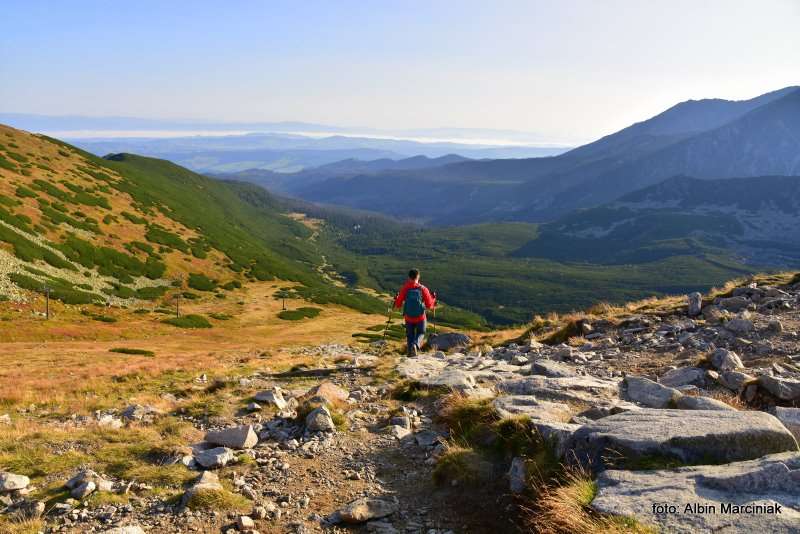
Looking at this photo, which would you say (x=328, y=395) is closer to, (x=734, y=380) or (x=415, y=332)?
(x=415, y=332)

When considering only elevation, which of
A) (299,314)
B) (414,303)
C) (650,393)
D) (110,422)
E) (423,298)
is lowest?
(299,314)

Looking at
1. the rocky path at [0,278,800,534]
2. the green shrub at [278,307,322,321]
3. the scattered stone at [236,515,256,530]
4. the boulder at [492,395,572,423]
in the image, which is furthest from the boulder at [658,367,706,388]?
the green shrub at [278,307,322,321]

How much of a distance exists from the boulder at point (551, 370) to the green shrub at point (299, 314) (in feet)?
210

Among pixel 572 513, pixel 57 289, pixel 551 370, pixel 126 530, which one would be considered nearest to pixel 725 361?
pixel 551 370

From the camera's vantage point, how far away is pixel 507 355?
66.3ft

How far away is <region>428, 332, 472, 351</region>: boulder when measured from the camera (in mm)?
27016

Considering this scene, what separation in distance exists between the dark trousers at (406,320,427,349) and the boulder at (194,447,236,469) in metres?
11.3

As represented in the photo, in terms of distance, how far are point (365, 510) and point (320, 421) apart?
3.79 meters

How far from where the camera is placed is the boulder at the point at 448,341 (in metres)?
27.0

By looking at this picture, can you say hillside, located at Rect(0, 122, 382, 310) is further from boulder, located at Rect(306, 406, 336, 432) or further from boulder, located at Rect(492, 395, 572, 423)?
boulder, located at Rect(492, 395, 572, 423)

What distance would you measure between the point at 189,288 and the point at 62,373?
199 ft

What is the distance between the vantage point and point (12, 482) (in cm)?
801

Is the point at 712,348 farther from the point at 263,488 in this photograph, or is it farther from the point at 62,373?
the point at 62,373

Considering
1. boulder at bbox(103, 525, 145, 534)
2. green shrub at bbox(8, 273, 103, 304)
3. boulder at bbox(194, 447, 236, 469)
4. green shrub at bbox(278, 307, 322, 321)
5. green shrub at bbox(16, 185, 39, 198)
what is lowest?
green shrub at bbox(278, 307, 322, 321)
